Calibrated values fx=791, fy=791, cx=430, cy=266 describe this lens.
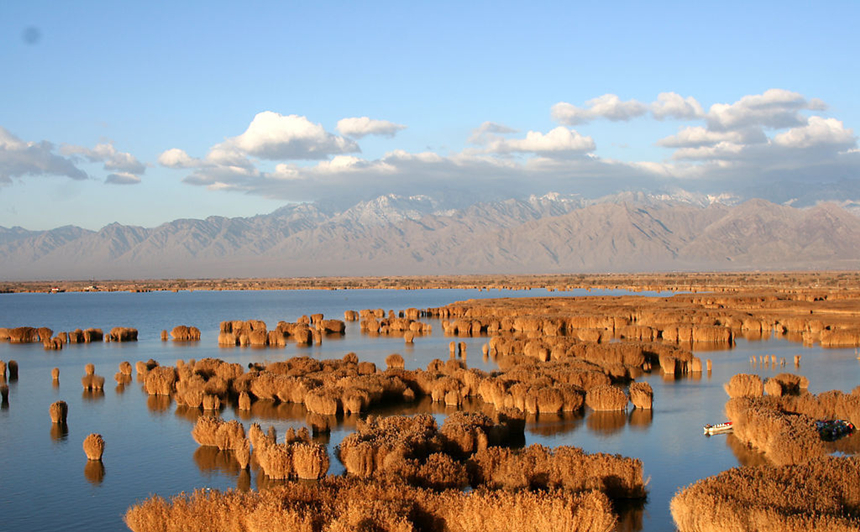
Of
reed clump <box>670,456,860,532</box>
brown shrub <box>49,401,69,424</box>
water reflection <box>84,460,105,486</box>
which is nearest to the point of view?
reed clump <box>670,456,860,532</box>

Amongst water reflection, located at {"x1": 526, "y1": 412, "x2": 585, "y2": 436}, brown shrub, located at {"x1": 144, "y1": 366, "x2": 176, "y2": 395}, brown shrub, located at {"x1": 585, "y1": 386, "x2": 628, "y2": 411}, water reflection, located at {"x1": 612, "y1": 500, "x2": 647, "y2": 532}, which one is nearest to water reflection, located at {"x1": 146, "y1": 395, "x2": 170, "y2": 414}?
brown shrub, located at {"x1": 144, "y1": 366, "x2": 176, "y2": 395}

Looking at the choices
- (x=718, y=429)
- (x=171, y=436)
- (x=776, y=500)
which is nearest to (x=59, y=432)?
(x=171, y=436)

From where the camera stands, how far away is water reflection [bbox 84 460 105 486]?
1675 cm

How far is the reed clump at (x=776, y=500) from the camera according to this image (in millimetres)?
10758

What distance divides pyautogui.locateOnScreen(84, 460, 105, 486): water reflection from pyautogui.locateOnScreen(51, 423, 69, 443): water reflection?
9.33 feet

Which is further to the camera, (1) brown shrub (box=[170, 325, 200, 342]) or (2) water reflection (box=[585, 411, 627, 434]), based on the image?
(1) brown shrub (box=[170, 325, 200, 342])

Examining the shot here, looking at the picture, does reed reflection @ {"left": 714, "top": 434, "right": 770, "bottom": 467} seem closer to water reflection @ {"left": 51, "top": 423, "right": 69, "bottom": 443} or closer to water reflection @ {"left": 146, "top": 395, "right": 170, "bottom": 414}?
water reflection @ {"left": 146, "top": 395, "right": 170, "bottom": 414}

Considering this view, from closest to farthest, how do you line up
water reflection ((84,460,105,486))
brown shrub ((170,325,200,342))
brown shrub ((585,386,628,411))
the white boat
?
water reflection ((84,460,105,486))
the white boat
brown shrub ((585,386,628,411))
brown shrub ((170,325,200,342))

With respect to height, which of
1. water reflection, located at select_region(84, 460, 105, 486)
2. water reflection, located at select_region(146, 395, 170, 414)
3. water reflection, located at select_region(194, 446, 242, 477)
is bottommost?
water reflection, located at select_region(84, 460, 105, 486)

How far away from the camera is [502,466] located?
15.1 meters

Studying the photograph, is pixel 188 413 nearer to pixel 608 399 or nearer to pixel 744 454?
pixel 608 399

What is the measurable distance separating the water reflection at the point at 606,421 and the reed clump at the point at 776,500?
6663 millimetres

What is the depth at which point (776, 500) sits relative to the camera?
11.9 m

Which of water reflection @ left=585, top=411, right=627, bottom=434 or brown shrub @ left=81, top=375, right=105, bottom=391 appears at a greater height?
brown shrub @ left=81, top=375, right=105, bottom=391
